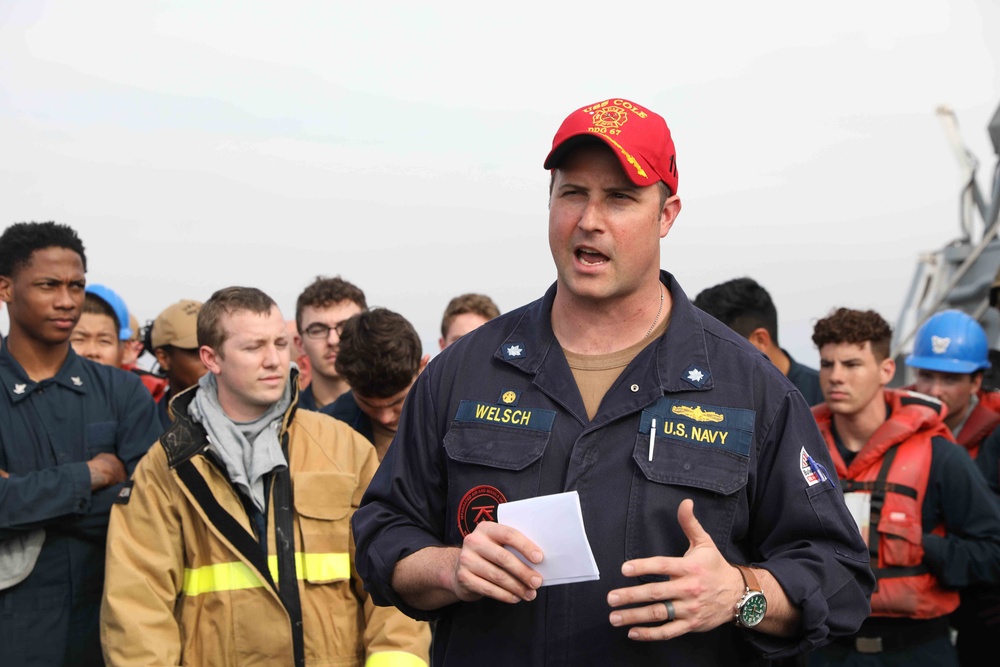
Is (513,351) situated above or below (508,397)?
above

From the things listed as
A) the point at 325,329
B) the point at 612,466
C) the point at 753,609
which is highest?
the point at 325,329

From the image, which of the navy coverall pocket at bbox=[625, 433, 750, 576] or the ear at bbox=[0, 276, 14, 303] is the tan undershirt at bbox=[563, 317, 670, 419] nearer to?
the navy coverall pocket at bbox=[625, 433, 750, 576]

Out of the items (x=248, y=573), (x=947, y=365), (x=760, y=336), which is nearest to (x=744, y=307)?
(x=760, y=336)

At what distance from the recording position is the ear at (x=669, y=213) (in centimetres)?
278

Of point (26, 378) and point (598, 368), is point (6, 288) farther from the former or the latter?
point (598, 368)

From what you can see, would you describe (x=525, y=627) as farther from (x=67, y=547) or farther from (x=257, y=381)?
(x=67, y=547)

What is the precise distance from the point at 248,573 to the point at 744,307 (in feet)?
11.9

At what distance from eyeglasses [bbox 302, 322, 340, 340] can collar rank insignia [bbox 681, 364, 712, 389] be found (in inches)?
157

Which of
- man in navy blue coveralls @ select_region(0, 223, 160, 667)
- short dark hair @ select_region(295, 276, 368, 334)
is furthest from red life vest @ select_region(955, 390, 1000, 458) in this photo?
man in navy blue coveralls @ select_region(0, 223, 160, 667)

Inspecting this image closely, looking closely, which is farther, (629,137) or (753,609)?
(629,137)

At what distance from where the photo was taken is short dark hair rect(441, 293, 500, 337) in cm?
689

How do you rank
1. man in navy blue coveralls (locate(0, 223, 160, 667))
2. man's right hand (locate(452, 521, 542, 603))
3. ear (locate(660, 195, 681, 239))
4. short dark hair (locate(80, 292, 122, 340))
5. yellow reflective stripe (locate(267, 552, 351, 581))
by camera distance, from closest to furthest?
man's right hand (locate(452, 521, 542, 603)) → ear (locate(660, 195, 681, 239)) → yellow reflective stripe (locate(267, 552, 351, 581)) → man in navy blue coveralls (locate(0, 223, 160, 667)) → short dark hair (locate(80, 292, 122, 340))

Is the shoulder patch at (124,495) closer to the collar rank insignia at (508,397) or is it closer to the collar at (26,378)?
the collar at (26,378)

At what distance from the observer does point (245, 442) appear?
404 cm
